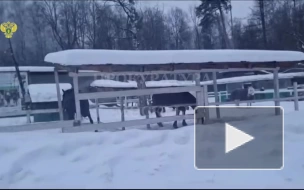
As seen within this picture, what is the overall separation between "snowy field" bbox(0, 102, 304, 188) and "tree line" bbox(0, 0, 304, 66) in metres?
30.2

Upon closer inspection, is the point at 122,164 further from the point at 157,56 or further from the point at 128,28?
the point at 128,28

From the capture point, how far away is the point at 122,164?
19.1 ft

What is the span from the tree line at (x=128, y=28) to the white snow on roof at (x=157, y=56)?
26214 mm

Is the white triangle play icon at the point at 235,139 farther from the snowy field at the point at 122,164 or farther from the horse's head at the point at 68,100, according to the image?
the horse's head at the point at 68,100

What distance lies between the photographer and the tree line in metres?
38.5

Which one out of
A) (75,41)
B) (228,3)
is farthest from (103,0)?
(228,3)

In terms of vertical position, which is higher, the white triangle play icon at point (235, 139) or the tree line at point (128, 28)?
the tree line at point (128, 28)

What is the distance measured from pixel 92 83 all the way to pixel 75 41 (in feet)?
70.8

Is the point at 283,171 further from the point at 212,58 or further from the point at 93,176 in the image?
the point at 212,58

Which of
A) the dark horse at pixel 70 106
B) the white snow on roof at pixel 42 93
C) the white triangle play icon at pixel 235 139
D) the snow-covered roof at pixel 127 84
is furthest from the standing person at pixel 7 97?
the white triangle play icon at pixel 235 139

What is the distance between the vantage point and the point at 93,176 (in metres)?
5.23
